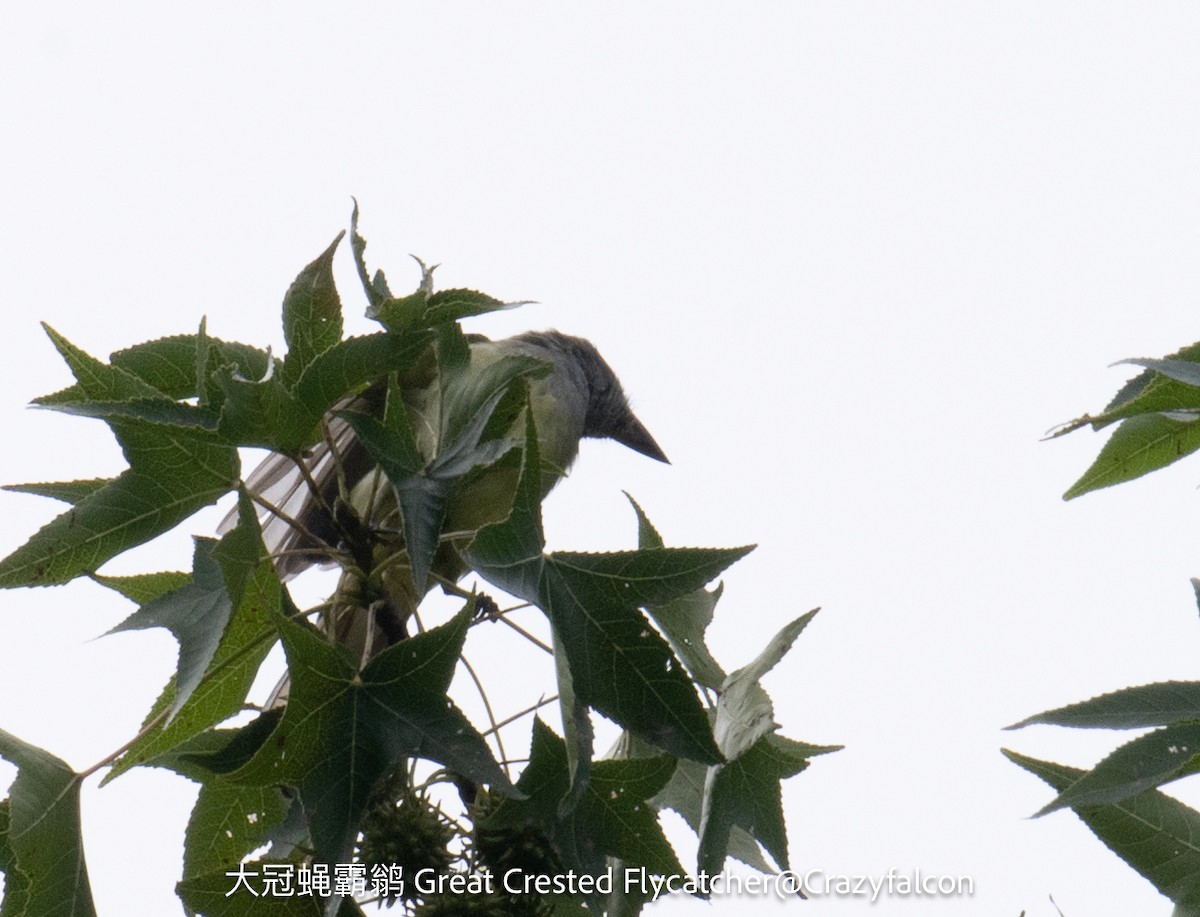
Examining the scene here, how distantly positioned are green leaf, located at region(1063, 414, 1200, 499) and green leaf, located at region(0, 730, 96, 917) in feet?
7.46

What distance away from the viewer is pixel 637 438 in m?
7.45

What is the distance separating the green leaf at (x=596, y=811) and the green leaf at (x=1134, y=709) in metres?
0.79

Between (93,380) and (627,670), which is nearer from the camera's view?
(627,670)

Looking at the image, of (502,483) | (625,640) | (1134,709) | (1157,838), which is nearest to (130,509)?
(625,640)

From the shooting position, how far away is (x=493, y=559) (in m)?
2.32

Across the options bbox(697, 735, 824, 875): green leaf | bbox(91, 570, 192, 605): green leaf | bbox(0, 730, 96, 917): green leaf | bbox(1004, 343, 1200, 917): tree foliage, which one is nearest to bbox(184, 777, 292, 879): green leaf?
bbox(0, 730, 96, 917): green leaf

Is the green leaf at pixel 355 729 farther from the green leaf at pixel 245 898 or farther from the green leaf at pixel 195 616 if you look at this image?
the green leaf at pixel 245 898

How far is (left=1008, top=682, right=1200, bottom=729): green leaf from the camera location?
2.32 metres

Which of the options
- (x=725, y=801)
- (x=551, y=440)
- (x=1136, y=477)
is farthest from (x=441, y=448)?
(x=551, y=440)

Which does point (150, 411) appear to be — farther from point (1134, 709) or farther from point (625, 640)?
point (1134, 709)

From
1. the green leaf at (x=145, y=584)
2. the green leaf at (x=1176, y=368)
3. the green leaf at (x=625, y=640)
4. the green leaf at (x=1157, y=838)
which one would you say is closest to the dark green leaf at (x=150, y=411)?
the green leaf at (x=145, y=584)

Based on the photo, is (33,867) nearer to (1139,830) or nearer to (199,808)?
(199,808)

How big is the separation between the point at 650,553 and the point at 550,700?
2.30 ft

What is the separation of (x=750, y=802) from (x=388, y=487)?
129 cm
